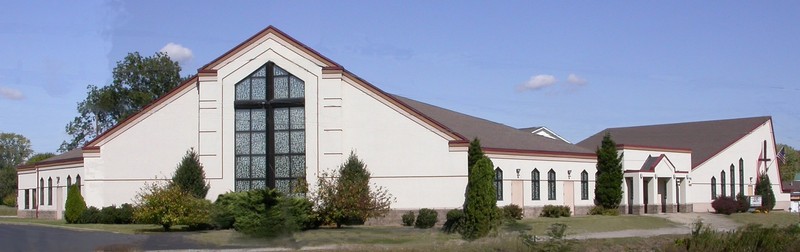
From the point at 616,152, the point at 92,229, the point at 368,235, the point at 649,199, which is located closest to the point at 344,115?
the point at 368,235

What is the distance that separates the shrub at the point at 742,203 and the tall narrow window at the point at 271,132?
2910 cm

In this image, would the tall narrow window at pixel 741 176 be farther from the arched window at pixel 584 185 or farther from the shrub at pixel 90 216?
the shrub at pixel 90 216

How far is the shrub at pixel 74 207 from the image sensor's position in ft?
146

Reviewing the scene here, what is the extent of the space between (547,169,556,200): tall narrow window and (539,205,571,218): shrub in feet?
4.05

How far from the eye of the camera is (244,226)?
109 ft

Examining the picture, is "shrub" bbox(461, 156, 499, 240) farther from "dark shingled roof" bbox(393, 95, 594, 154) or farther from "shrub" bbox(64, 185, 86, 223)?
"shrub" bbox(64, 185, 86, 223)

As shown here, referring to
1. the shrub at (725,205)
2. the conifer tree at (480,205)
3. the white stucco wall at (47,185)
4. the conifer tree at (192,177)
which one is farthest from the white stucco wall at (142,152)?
the shrub at (725,205)

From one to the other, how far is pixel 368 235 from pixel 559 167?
17.4 m

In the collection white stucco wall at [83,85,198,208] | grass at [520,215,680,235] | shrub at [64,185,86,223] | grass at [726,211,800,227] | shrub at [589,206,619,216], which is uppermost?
white stucco wall at [83,85,198,208]

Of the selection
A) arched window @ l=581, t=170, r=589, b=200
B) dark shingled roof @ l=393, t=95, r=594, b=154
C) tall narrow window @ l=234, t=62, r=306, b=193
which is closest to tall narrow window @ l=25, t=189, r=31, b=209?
tall narrow window @ l=234, t=62, r=306, b=193

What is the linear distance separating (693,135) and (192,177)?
1441 inches

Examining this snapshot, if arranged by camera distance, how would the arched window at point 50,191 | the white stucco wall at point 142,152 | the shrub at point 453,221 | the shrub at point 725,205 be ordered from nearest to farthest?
the shrub at point 453,221, the white stucco wall at point 142,152, the arched window at point 50,191, the shrub at point 725,205

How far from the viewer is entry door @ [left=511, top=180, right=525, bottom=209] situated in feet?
153

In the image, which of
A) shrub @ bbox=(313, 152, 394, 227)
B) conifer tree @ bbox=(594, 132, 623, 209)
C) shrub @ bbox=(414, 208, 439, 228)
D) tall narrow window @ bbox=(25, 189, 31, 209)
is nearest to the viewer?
shrub @ bbox=(313, 152, 394, 227)
